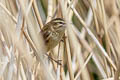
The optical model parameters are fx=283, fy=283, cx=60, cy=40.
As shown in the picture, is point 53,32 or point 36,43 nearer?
point 36,43

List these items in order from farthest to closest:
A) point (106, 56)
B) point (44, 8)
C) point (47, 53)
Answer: point (44, 8), point (47, 53), point (106, 56)

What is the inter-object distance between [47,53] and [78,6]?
66cm

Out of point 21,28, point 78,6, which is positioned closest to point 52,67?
point 21,28

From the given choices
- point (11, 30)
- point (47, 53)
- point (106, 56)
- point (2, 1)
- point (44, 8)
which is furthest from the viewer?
point (44, 8)

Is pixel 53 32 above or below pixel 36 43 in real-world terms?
above

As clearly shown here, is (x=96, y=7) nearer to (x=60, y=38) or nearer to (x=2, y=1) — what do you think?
(x=60, y=38)

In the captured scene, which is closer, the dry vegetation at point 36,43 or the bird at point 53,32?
the dry vegetation at point 36,43

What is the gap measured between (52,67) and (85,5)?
39.8 inches

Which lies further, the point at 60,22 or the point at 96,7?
the point at 96,7

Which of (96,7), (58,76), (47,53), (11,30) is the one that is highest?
(96,7)

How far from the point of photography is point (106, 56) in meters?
2.17

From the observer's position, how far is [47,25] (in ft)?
7.75

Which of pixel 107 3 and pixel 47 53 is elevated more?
A: pixel 107 3

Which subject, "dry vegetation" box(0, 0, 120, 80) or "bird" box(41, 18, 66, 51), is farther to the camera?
"bird" box(41, 18, 66, 51)
